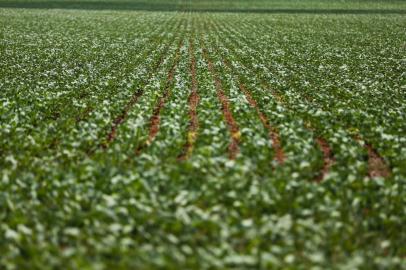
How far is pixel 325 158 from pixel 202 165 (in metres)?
3.40

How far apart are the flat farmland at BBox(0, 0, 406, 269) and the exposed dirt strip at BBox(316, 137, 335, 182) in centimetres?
5

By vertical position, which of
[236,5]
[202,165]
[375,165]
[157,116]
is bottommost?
[375,165]

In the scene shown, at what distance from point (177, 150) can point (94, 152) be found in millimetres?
2126

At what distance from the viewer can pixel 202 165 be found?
945 cm

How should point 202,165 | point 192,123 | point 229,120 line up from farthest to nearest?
point 229,120, point 192,123, point 202,165

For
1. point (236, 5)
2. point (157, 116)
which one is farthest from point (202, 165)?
point (236, 5)

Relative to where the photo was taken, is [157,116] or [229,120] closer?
[229,120]

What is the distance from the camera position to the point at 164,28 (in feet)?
155

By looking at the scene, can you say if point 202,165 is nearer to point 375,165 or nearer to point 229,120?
point 375,165

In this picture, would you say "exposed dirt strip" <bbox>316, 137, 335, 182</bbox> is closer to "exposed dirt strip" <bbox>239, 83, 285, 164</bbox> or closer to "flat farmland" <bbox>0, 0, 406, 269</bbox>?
"flat farmland" <bbox>0, 0, 406, 269</bbox>

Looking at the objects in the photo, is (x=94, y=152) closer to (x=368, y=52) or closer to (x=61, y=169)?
(x=61, y=169)

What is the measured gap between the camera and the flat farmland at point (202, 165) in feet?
22.0

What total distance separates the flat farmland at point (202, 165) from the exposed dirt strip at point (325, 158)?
0.16 ft

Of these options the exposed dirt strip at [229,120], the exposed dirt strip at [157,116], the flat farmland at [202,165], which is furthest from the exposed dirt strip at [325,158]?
the exposed dirt strip at [157,116]
